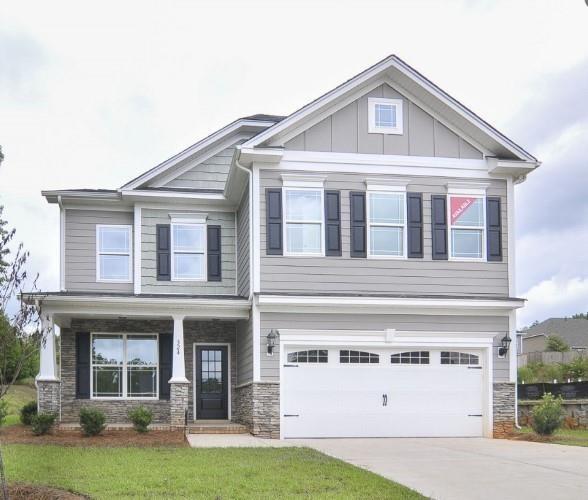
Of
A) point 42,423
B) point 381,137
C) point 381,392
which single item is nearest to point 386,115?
point 381,137

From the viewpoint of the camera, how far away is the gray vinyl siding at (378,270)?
18.1m

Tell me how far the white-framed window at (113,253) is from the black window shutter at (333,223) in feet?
19.2

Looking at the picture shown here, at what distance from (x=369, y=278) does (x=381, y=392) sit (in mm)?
2663

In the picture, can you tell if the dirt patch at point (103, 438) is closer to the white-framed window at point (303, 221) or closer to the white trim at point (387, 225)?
the white-framed window at point (303, 221)

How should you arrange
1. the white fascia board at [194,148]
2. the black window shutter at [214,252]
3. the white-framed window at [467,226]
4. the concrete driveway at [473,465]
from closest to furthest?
the concrete driveway at [473,465]
the white-framed window at [467,226]
the white fascia board at [194,148]
the black window shutter at [214,252]

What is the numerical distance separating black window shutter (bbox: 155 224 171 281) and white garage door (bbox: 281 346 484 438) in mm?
4591

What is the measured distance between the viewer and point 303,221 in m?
18.3

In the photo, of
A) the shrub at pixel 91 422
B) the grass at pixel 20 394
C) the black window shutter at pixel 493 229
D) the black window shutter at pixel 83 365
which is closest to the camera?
the shrub at pixel 91 422

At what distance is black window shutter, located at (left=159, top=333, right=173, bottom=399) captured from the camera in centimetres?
2098

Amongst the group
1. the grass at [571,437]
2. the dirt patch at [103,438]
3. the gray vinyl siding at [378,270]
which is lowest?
the grass at [571,437]

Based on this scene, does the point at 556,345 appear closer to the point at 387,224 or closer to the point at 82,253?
the point at 387,224

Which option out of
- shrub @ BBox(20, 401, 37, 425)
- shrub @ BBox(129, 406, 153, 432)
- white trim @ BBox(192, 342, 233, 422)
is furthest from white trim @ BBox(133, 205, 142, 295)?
shrub @ BBox(129, 406, 153, 432)

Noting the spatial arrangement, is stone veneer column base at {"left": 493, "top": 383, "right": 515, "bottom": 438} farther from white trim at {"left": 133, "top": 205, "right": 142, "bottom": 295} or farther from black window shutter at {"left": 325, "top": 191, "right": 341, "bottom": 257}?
white trim at {"left": 133, "top": 205, "right": 142, "bottom": 295}

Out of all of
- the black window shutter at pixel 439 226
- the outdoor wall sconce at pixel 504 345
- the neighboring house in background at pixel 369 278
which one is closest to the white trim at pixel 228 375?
the neighboring house in background at pixel 369 278
